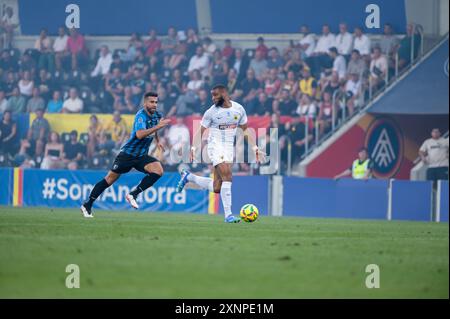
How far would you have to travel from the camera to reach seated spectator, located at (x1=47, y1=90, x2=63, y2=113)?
3069cm

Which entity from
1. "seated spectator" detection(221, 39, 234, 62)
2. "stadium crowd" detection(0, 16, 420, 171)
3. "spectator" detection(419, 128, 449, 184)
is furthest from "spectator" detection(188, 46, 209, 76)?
"spectator" detection(419, 128, 449, 184)

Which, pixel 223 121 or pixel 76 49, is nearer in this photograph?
pixel 223 121

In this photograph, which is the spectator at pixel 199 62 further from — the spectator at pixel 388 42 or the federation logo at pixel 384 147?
the federation logo at pixel 384 147

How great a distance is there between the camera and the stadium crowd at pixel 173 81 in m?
27.3

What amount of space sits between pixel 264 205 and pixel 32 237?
12.8 meters

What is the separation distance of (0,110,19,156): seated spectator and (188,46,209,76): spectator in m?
5.46

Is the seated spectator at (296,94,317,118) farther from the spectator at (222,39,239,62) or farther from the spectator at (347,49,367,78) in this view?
the spectator at (222,39,239,62)

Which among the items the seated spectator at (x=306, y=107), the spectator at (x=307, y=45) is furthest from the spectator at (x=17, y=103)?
the seated spectator at (x=306, y=107)

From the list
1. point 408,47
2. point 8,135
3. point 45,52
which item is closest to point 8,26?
point 45,52

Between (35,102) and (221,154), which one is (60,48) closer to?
(35,102)

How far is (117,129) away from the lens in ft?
94.0

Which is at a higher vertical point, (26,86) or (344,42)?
(344,42)

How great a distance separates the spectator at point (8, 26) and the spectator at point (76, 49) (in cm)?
256

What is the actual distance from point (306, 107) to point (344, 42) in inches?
88.2
